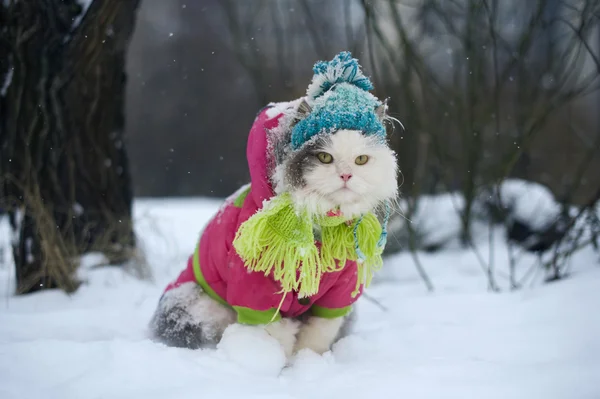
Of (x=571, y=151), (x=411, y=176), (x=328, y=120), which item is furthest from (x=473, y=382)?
(x=571, y=151)

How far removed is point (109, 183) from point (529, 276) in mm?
2719

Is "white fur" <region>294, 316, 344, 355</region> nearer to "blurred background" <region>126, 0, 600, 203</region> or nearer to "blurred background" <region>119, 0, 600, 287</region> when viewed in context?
"blurred background" <region>119, 0, 600, 287</region>

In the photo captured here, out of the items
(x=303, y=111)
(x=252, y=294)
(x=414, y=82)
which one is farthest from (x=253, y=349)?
(x=414, y=82)

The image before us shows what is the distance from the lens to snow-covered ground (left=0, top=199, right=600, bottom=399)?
1.45 meters

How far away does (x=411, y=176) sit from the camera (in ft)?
12.2

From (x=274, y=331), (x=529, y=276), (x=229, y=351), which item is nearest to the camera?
(x=229, y=351)

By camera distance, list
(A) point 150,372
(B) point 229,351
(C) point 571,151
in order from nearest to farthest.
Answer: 1. (A) point 150,372
2. (B) point 229,351
3. (C) point 571,151

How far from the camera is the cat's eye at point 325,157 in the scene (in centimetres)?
153

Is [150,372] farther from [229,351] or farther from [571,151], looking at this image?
[571,151]

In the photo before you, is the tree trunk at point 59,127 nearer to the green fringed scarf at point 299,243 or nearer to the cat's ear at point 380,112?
the green fringed scarf at point 299,243

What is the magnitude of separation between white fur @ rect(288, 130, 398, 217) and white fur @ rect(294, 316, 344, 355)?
1.66ft

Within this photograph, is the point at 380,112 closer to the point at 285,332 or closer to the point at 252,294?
the point at 252,294

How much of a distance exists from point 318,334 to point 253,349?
0.31 meters

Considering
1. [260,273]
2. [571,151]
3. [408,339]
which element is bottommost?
[571,151]
